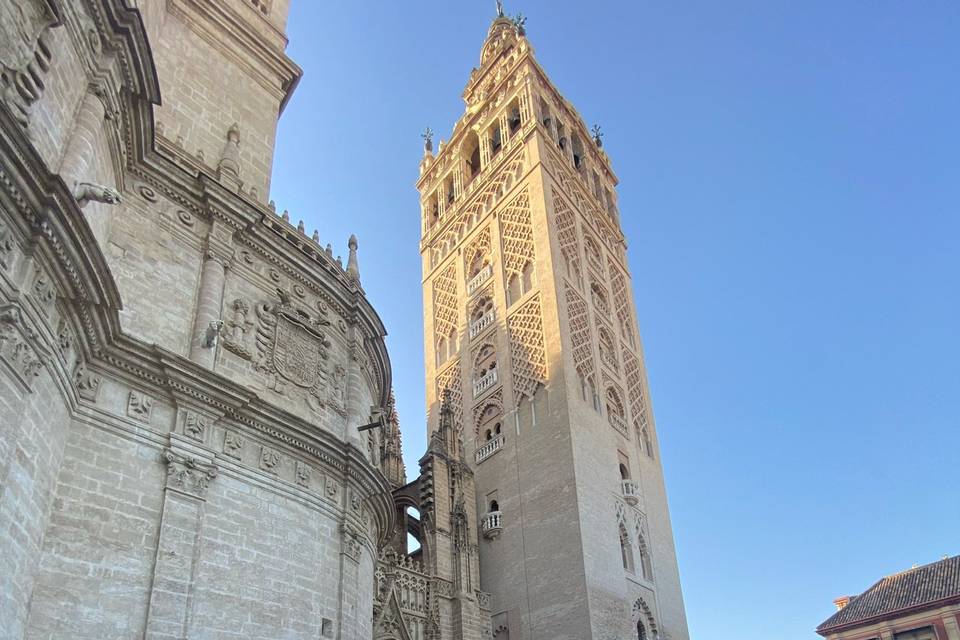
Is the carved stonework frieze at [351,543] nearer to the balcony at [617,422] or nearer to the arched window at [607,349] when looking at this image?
the balcony at [617,422]

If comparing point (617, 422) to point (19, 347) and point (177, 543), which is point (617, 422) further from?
point (19, 347)

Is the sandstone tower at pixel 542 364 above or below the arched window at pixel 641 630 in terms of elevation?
above

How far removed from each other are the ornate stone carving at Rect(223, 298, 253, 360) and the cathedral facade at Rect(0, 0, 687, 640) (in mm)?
36

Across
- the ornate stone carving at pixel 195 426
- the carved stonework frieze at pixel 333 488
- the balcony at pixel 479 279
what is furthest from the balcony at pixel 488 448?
the ornate stone carving at pixel 195 426

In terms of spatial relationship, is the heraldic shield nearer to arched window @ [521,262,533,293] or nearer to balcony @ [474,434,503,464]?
balcony @ [474,434,503,464]

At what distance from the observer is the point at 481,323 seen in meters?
29.0

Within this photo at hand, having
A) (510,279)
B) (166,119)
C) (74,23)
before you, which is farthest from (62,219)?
(510,279)

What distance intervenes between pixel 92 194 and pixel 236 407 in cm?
397

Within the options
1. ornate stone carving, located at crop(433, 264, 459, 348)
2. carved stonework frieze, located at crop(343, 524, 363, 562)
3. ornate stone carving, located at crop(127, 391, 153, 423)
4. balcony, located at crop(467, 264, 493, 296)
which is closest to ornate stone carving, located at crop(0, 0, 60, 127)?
ornate stone carving, located at crop(127, 391, 153, 423)

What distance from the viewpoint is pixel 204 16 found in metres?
17.5

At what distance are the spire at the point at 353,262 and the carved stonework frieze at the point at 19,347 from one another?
343 inches

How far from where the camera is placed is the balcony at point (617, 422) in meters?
26.4

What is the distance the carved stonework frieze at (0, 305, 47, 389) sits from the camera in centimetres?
805

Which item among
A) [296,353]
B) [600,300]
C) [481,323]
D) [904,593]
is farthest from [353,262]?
[904,593]
